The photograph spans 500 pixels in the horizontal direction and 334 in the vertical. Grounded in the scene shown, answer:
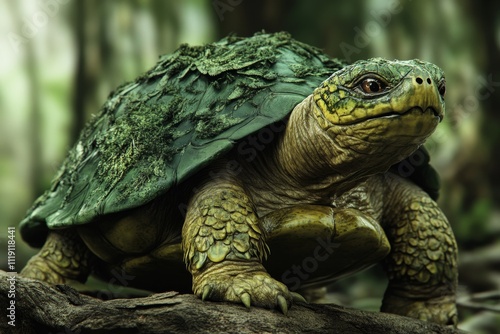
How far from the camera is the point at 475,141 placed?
7211mm

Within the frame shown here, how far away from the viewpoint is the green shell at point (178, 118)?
3027 mm

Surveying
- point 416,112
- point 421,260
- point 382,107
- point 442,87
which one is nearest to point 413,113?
point 416,112

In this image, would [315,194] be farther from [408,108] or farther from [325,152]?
[408,108]

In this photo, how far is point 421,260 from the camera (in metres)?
3.47

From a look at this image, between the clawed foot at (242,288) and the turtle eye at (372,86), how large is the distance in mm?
876

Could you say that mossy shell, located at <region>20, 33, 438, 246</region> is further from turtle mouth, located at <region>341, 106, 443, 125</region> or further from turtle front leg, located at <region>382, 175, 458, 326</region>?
turtle front leg, located at <region>382, 175, 458, 326</region>

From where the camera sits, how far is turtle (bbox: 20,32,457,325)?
2.68m

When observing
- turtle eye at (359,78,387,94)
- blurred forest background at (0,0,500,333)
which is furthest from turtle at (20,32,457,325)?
blurred forest background at (0,0,500,333)

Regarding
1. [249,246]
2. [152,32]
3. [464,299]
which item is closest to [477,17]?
[464,299]

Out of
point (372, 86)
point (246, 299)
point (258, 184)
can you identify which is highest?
point (372, 86)

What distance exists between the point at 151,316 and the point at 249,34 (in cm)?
586

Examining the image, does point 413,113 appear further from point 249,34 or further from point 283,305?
point 249,34

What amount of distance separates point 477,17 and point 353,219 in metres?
5.31

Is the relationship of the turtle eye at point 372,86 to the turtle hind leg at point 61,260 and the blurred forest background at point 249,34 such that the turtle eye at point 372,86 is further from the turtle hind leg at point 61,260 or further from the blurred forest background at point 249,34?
the blurred forest background at point 249,34
